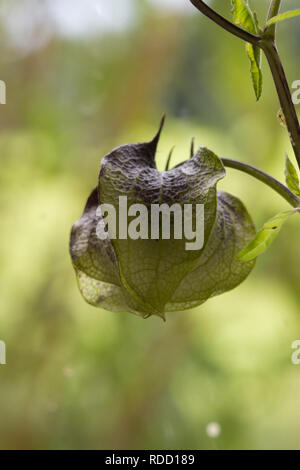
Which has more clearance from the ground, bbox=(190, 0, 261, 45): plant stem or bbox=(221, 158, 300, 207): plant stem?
bbox=(190, 0, 261, 45): plant stem

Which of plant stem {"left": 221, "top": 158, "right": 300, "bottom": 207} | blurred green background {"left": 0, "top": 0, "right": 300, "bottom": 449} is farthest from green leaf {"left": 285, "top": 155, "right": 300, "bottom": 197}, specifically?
blurred green background {"left": 0, "top": 0, "right": 300, "bottom": 449}

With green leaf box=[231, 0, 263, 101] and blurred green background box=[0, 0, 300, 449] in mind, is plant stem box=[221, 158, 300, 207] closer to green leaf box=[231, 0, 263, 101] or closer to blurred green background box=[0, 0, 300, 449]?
green leaf box=[231, 0, 263, 101]

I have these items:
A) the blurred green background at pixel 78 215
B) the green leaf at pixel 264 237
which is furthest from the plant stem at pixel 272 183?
the blurred green background at pixel 78 215

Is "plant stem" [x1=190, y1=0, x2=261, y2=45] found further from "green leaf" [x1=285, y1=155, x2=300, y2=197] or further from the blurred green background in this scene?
the blurred green background

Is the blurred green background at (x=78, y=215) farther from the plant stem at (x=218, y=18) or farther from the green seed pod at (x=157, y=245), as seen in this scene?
the plant stem at (x=218, y=18)

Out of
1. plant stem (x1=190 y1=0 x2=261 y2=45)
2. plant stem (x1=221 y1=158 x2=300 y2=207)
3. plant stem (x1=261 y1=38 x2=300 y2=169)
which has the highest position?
plant stem (x1=190 y1=0 x2=261 y2=45)

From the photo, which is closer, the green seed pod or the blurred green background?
the green seed pod

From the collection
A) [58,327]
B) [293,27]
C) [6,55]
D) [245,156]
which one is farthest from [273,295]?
[6,55]
